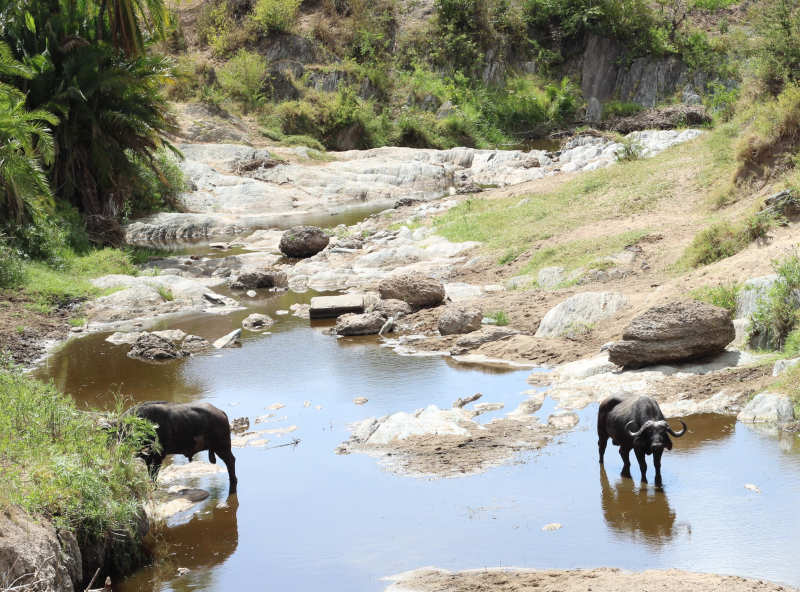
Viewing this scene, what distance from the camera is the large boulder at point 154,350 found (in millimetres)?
15414

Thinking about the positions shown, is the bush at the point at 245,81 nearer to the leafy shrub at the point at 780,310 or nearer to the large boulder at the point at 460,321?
the large boulder at the point at 460,321

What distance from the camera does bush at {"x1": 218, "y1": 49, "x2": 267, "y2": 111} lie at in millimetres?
48594

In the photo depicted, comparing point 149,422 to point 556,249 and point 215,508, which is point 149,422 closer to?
point 215,508

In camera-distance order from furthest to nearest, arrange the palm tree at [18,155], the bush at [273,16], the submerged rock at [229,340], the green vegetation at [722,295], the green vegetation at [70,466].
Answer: the bush at [273,16] < the palm tree at [18,155] < the submerged rock at [229,340] < the green vegetation at [722,295] < the green vegetation at [70,466]

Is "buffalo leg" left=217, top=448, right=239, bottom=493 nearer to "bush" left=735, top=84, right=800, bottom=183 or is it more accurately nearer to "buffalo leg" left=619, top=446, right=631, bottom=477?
"buffalo leg" left=619, top=446, right=631, bottom=477

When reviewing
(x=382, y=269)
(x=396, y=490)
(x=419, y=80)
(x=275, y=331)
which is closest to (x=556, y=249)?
(x=382, y=269)

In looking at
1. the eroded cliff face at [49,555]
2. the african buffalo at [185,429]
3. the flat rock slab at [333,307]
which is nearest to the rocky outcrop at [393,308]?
the flat rock slab at [333,307]

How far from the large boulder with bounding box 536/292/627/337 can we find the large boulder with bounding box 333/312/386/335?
127 inches

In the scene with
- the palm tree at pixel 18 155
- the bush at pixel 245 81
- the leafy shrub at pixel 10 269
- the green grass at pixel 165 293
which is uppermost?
the bush at pixel 245 81

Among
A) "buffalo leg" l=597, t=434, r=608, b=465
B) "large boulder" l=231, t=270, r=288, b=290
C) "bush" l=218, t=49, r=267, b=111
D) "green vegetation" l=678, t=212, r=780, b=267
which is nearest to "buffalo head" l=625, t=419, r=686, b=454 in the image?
"buffalo leg" l=597, t=434, r=608, b=465

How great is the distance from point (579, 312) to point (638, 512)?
706cm

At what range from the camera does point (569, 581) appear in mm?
6566

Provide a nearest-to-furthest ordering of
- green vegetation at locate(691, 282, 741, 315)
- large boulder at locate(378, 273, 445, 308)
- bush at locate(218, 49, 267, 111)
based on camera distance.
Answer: green vegetation at locate(691, 282, 741, 315) < large boulder at locate(378, 273, 445, 308) < bush at locate(218, 49, 267, 111)

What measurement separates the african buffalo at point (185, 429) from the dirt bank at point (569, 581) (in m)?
2.74
